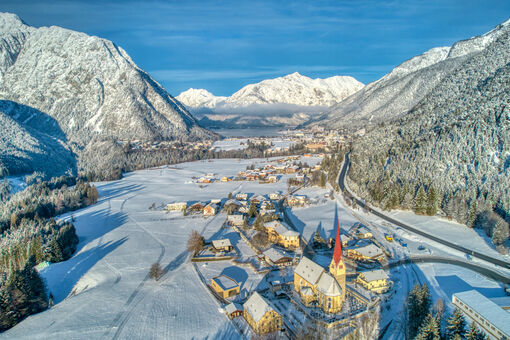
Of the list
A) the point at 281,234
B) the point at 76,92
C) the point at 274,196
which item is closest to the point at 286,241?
the point at 281,234

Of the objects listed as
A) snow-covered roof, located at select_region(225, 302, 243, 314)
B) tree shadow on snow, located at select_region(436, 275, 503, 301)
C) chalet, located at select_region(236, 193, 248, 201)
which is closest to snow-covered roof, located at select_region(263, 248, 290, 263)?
snow-covered roof, located at select_region(225, 302, 243, 314)

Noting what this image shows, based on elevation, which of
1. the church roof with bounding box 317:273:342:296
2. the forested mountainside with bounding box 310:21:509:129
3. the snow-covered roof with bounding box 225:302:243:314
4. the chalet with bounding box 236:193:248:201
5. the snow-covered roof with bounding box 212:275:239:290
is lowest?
the snow-covered roof with bounding box 225:302:243:314

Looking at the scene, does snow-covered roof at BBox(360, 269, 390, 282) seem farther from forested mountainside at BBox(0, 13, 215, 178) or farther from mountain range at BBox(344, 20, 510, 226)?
forested mountainside at BBox(0, 13, 215, 178)

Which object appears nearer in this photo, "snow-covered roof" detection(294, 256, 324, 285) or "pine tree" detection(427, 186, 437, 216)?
"snow-covered roof" detection(294, 256, 324, 285)

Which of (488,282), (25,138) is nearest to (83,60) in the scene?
(25,138)

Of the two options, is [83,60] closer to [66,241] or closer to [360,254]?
[66,241]

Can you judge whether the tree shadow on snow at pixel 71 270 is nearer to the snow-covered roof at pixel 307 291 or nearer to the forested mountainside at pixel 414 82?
the snow-covered roof at pixel 307 291

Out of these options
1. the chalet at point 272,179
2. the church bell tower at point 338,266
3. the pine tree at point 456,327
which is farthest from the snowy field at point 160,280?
the chalet at point 272,179

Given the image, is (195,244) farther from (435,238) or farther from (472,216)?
(472,216)
